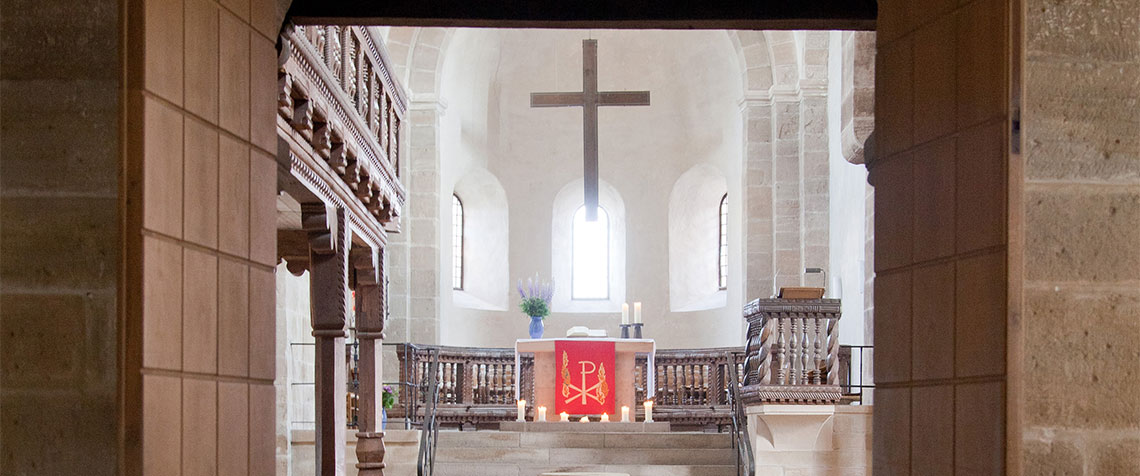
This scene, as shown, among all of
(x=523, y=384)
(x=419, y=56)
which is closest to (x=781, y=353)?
(x=523, y=384)

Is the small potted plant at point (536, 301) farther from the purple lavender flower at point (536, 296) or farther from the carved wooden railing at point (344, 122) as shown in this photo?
the carved wooden railing at point (344, 122)

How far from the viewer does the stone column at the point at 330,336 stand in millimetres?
7477

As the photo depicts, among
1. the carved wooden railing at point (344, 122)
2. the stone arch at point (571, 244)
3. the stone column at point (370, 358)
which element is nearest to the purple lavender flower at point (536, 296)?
the stone arch at point (571, 244)

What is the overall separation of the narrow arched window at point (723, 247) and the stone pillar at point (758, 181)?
2.17 meters

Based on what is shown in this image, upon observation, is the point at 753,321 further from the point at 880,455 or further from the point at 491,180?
the point at 491,180

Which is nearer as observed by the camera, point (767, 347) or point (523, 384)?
point (767, 347)

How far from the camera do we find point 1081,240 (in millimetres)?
3311

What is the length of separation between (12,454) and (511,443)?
9004mm

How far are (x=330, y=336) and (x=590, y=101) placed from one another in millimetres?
8629

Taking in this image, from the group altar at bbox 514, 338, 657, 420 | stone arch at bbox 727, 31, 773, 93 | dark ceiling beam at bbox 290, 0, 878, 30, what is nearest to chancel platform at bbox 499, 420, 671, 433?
altar at bbox 514, 338, 657, 420

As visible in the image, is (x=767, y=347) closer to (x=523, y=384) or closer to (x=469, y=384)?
(x=523, y=384)

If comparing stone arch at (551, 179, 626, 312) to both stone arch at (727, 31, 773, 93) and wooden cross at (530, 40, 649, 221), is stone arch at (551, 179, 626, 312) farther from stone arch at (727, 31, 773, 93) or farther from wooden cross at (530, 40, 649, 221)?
stone arch at (727, 31, 773, 93)

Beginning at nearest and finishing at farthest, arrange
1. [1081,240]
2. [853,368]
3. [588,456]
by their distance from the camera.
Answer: [1081,240] < [588,456] < [853,368]

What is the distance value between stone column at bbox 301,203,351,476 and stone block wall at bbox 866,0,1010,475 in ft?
13.5
